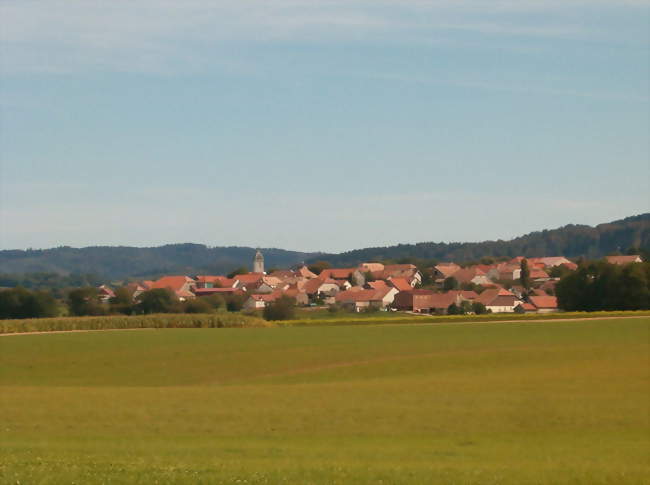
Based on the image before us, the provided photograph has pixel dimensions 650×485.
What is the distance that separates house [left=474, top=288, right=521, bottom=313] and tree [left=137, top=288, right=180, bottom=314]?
45939 millimetres

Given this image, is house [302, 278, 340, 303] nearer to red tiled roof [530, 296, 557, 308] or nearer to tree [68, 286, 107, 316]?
red tiled roof [530, 296, 557, 308]

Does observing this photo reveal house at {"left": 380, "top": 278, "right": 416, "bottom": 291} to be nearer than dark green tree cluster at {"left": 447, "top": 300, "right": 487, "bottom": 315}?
No

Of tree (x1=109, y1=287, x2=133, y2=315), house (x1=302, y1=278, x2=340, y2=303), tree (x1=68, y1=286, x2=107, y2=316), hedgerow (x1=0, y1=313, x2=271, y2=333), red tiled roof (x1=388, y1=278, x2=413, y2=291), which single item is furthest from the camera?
house (x1=302, y1=278, x2=340, y2=303)

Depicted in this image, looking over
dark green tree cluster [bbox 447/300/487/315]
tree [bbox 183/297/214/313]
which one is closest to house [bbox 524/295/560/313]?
dark green tree cluster [bbox 447/300/487/315]

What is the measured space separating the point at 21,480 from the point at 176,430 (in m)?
12.4

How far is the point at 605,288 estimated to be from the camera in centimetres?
9894

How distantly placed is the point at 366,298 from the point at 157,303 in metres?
50.8

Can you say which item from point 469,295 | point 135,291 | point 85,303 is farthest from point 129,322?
point 469,295

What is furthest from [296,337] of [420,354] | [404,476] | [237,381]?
[404,476]

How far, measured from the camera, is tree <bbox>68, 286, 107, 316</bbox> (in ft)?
342

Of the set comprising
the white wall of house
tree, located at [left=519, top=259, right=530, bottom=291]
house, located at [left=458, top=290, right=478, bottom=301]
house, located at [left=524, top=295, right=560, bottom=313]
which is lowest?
the white wall of house

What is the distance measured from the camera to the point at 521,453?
22.2 m

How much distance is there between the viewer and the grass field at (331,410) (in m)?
17.6

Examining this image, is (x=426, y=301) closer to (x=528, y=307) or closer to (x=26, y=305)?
(x=528, y=307)
